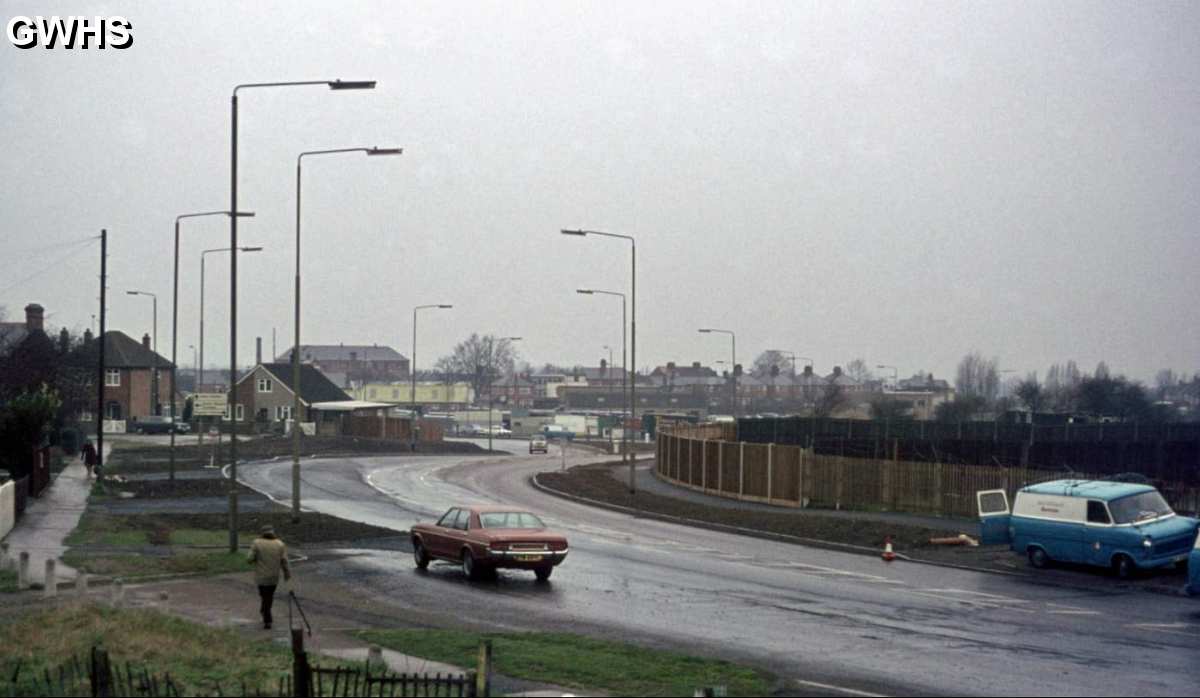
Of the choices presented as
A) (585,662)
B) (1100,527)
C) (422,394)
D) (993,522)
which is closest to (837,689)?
(585,662)

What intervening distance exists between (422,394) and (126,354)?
81.3 meters

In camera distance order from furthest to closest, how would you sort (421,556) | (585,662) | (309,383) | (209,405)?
(309,383), (209,405), (421,556), (585,662)

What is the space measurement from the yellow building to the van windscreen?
150559 mm

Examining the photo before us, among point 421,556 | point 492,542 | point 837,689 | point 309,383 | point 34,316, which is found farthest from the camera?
point 309,383

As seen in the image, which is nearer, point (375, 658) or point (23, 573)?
point (375, 658)

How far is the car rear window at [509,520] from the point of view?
2681 centimetres

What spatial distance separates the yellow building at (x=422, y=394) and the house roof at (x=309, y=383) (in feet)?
194

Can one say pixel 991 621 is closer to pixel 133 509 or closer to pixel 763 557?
pixel 763 557

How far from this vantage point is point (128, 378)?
10812cm

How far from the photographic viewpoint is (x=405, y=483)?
56.9 metres

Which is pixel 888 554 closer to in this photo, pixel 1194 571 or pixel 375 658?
pixel 1194 571

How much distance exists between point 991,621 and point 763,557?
35.1ft

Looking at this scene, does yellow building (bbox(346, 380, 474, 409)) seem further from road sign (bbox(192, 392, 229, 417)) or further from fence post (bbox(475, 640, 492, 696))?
fence post (bbox(475, 640, 492, 696))

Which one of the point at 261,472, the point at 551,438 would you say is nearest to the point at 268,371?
the point at 551,438
